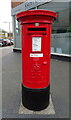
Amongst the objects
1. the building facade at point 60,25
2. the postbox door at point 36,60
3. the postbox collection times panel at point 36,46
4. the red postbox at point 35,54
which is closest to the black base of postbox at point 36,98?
the red postbox at point 35,54

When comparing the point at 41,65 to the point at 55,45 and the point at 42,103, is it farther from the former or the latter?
the point at 55,45

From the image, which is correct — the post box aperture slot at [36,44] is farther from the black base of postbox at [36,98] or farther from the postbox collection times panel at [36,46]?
the black base of postbox at [36,98]

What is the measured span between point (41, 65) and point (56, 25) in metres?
6.18

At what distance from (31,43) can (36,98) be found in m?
1.13

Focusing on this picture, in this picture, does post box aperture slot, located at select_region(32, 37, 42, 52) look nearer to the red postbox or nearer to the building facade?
the red postbox

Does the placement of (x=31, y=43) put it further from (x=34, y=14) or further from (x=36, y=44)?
(x=34, y=14)

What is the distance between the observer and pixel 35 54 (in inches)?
80.5

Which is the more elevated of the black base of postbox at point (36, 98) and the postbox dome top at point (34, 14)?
the postbox dome top at point (34, 14)

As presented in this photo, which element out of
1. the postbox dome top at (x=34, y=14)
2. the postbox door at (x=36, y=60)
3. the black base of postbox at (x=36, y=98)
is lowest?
the black base of postbox at (x=36, y=98)

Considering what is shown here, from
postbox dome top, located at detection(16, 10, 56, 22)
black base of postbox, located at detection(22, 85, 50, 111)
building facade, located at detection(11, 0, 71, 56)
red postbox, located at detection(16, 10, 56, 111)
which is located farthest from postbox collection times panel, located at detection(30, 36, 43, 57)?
building facade, located at detection(11, 0, 71, 56)

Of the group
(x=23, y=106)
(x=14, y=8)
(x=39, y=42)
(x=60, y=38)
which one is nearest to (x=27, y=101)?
(x=23, y=106)

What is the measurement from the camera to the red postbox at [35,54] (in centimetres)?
193

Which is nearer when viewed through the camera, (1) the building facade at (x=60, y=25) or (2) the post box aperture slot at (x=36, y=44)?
(2) the post box aperture slot at (x=36, y=44)

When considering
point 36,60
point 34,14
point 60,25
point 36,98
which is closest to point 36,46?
point 36,60
